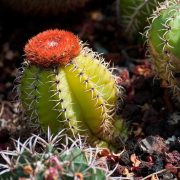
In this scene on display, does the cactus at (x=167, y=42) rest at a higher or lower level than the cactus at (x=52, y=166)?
higher

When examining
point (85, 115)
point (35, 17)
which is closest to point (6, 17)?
point (35, 17)

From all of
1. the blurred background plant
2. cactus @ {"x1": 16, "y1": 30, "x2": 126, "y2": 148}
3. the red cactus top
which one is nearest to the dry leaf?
cactus @ {"x1": 16, "y1": 30, "x2": 126, "y2": 148}

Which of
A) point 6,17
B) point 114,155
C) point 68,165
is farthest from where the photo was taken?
point 6,17

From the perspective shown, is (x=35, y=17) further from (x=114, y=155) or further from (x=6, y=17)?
(x=114, y=155)

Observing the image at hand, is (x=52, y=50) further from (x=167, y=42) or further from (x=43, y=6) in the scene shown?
(x=43, y=6)

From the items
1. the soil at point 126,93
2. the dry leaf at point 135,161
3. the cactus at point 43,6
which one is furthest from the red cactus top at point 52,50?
the cactus at point 43,6

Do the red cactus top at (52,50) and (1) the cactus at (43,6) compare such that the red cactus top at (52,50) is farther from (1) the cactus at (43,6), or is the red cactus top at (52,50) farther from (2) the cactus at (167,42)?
(1) the cactus at (43,6)

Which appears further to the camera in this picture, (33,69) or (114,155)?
(114,155)
